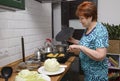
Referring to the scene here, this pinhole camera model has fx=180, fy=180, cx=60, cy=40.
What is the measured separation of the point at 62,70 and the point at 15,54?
2.07ft

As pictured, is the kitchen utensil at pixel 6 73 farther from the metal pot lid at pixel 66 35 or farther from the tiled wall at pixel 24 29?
the metal pot lid at pixel 66 35

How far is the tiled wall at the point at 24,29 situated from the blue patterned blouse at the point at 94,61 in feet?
2.33

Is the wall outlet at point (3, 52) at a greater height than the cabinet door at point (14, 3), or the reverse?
the cabinet door at point (14, 3)

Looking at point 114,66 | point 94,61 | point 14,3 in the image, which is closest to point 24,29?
point 14,3

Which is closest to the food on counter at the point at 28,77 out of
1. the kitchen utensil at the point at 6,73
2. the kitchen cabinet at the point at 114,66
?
the kitchen utensil at the point at 6,73

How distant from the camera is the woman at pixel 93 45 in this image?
1.40 metres

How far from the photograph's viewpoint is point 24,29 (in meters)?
2.05

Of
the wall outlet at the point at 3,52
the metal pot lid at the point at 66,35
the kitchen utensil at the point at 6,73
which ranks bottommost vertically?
the kitchen utensil at the point at 6,73

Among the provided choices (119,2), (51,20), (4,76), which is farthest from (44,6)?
(4,76)

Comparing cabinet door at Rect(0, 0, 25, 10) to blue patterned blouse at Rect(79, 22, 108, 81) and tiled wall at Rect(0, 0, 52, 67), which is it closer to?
tiled wall at Rect(0, 0, 52, 67)

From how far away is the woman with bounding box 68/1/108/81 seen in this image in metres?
1.40

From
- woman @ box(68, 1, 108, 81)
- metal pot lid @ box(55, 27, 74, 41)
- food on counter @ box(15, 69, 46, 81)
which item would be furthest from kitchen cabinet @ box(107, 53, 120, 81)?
food on counter @ box(15, 69, 46, 81)

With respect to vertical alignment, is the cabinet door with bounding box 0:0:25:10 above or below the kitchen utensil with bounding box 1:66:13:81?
above

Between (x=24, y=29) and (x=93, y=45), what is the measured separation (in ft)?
2.97
